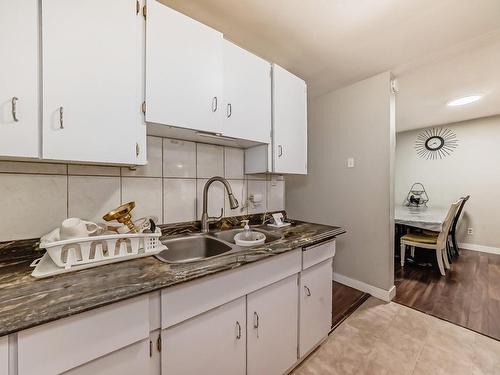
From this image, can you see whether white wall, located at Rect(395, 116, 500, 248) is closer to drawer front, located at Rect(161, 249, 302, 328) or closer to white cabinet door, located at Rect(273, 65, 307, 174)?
white cabinet door, located at Rect(273, 65, 307, 174)

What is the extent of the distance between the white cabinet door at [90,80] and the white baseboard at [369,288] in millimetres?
2455

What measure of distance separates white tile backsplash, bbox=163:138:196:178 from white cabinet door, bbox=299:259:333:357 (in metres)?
1.01

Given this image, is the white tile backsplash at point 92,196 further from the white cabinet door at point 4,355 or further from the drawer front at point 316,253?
the drawer front at point 316,253

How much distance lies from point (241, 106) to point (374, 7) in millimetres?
1022

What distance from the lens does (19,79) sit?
771 mm

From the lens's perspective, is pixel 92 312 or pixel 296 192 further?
pixel 296 192

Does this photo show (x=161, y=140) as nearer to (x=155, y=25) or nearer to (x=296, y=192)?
(x=155, y=25)

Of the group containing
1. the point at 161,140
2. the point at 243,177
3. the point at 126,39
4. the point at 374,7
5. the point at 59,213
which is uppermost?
the point at 374,7

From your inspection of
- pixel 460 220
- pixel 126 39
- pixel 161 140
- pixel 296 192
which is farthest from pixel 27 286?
pixel 460 220

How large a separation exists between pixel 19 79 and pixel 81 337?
2.98 ft

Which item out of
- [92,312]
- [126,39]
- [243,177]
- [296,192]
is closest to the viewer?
[92,312]

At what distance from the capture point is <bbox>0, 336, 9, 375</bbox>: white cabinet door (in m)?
0.53

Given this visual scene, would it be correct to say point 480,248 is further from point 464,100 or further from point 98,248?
point 98,248

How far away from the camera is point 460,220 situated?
3.84 meters
